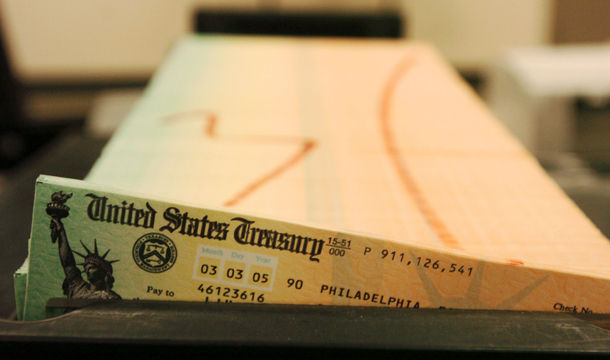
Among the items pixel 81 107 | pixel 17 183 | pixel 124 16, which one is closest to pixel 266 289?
pixel 17 183

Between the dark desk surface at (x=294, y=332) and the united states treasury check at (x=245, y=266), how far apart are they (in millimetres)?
11

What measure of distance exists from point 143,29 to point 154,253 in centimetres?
211

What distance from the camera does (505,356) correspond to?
0.32 m

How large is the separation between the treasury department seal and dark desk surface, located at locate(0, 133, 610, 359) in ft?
0.10

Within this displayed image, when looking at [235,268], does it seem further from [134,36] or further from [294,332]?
[134,36]

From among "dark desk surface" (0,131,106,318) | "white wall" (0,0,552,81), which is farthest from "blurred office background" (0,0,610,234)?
"dark desk surface" (0,131,106,318)

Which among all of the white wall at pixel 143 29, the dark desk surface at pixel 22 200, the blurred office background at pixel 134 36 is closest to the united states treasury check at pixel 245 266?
the dark desk surface at pixel 22 200

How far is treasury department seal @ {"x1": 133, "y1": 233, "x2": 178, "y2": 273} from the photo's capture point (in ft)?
1.18

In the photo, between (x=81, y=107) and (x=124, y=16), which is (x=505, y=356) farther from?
(x=81, y=107)

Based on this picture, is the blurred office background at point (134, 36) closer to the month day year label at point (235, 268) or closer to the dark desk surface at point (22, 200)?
the dark desk surface at point (22, 200)

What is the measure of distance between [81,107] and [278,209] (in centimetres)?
225

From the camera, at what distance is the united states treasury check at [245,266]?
13.9 inches

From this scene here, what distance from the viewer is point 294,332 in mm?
337

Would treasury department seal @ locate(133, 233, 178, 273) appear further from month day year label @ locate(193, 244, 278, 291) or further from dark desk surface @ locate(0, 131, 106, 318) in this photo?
dark desk surface @ locate(0, 131, 106, 318)
